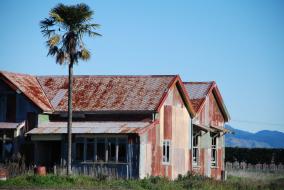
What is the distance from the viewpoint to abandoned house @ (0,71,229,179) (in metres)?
39.6

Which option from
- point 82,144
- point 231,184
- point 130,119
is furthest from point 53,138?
point 231,184

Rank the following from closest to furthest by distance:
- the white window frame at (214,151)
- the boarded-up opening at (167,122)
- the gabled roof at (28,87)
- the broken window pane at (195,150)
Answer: the boarded-up opening at (167,122), the gabled roof at (28,87), the broken window pane at (195,150), the white window frame at (214,151)

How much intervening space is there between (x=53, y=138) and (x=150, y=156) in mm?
5760

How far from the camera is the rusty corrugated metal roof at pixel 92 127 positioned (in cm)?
3953

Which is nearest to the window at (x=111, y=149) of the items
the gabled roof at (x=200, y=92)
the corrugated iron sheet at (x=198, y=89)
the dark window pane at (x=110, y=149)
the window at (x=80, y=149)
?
the dark window pane at (x=110, y=149)

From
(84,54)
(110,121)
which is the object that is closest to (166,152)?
(110,121)

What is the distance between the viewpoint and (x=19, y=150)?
4175cm

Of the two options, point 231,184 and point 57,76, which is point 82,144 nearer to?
point 57,76

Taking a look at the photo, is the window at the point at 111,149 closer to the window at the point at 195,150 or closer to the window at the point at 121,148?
the window at the point at 121,148

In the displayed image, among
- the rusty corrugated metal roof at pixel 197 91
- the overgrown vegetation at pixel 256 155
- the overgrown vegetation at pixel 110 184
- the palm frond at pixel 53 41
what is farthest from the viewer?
the overgrown vegetation at pixel 256 155

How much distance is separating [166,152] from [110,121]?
3.89 metres

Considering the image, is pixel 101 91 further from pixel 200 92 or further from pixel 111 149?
pixel 200 92

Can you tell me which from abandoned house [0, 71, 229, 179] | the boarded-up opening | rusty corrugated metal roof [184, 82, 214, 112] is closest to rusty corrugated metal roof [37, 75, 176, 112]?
abandoned house [0, 71, 229, 179]

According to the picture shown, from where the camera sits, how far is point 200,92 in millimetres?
48250
